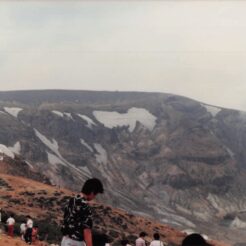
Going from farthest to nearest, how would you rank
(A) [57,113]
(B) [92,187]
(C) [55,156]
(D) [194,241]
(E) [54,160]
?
(A) [57,113], (C) [55,156], (E) [54,160], (B) [92,187], (D) [194,241]

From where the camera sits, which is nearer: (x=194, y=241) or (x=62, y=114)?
(x=194, y=241)

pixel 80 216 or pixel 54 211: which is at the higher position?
pixel 80 216

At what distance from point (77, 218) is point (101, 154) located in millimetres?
136874

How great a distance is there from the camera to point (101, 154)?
14488 centimetres

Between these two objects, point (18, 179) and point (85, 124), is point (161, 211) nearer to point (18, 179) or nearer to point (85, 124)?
point (85, 124)

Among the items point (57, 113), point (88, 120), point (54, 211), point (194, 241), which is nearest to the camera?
point (194, 241)

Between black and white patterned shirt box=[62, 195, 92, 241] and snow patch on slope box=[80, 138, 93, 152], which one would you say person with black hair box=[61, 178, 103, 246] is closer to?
black and white patterned shirt box=[62, 195, 92, 241]

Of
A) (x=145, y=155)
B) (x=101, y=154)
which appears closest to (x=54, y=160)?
(x=101, y=154)

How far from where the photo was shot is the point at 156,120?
162250mm

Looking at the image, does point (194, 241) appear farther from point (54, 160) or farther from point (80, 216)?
point (54, 160)

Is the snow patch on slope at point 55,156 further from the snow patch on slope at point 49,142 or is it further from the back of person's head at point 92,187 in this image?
the back of person's head at point 92,187

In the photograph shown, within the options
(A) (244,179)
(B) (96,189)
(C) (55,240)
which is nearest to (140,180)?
(A) (244,179)

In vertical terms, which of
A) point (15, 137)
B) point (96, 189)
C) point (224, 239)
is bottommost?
point (224, 239)

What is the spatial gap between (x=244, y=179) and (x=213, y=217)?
2704 cm
